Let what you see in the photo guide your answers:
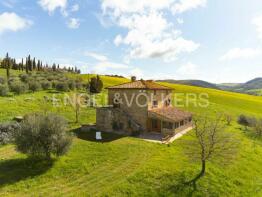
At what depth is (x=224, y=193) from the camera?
23281 mm

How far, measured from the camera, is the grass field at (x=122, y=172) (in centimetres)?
2130

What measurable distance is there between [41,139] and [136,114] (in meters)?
17.4

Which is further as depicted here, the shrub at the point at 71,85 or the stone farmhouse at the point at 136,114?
the shrub at the point at 71,85

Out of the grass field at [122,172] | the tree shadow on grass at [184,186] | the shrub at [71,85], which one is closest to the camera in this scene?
the grass field at [122,172]

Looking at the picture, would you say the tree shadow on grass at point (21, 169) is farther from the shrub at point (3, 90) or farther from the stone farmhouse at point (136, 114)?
the shrub at point (3, 90)

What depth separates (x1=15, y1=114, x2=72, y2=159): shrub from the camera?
24.8m

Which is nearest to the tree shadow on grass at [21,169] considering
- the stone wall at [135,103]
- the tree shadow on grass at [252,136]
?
the stone wall at [135,103]

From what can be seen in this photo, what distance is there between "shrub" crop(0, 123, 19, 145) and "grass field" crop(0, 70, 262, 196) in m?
1.41

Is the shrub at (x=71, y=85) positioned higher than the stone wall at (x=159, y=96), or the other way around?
the shrub at (x=71, y=85)

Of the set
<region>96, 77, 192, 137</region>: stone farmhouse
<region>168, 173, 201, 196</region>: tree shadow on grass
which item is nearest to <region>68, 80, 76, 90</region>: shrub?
<region>96, 77, 192, 137</region>: stone farmhouse

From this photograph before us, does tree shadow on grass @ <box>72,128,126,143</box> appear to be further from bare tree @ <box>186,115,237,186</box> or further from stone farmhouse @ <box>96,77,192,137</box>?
bare tree @ <box>186,115,237,186</box>

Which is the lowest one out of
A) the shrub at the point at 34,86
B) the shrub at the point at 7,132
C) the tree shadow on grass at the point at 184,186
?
the tree shadow on grass at the point at 184,186

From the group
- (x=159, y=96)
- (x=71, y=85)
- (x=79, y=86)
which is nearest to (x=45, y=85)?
(x=71, y=85)

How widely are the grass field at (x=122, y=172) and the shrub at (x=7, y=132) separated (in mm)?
1412
